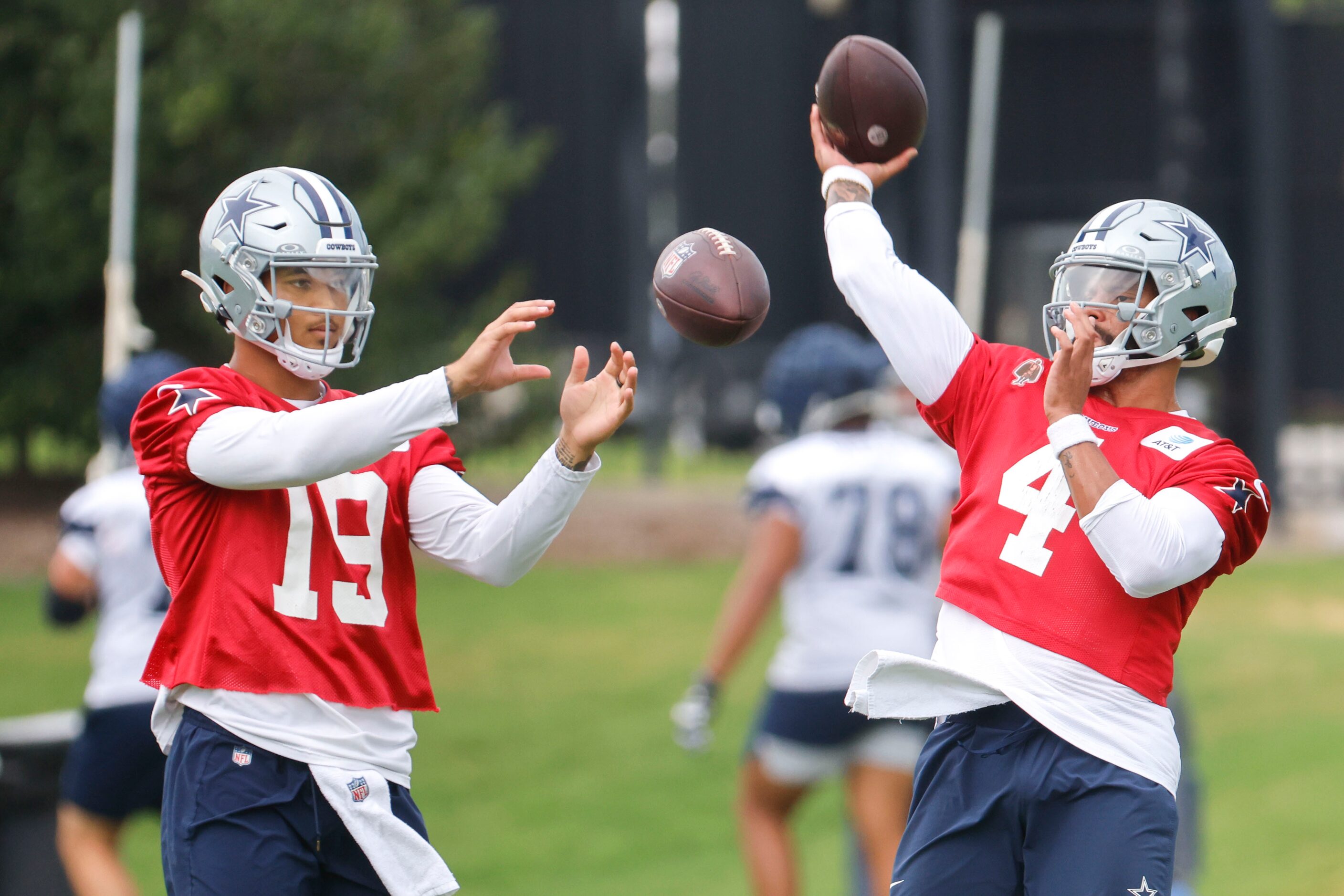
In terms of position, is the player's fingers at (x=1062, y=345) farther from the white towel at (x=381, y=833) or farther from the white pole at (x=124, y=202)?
the white pole at (x=124, y=202)

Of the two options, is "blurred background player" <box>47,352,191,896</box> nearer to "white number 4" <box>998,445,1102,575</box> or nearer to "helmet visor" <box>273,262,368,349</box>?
"helmet visor" <box>273,262,368,349</box>

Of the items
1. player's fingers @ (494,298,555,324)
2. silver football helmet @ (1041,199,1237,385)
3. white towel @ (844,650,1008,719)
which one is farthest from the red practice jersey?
silver football helmet @ (1041,199,1237,385)

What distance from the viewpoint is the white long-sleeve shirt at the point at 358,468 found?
113 inches

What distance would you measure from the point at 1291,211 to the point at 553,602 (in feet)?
37.1

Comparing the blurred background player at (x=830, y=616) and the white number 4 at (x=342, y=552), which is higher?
the white number 4 at (x=342, y=552)

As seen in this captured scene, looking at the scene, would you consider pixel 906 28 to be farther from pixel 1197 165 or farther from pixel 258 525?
pixel 258 525

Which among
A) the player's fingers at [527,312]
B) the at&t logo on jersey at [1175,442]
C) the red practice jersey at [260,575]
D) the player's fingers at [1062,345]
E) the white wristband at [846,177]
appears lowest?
the red practice jersey at [260,575]

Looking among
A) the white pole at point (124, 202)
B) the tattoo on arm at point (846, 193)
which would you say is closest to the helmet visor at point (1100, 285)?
the tattoo on arm at point (846, 193)

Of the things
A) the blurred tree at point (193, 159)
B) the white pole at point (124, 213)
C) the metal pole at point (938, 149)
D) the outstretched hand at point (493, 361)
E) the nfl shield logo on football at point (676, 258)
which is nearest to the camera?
the outstretched hand at point (493, 361)

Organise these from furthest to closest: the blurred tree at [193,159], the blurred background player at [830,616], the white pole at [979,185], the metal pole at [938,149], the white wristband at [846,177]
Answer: the metal pole at [938,149], the blurred tree at [193,159], the white pole at [979,185], the blurred background player at [830,616], the white wristband at [846,177]

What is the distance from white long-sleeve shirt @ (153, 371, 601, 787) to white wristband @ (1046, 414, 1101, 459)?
97cm

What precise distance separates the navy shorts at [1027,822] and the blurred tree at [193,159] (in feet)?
38.7

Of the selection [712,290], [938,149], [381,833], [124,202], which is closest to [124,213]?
[124,202]

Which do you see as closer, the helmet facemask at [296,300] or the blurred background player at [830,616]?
the helmet facemask at [296,300]
